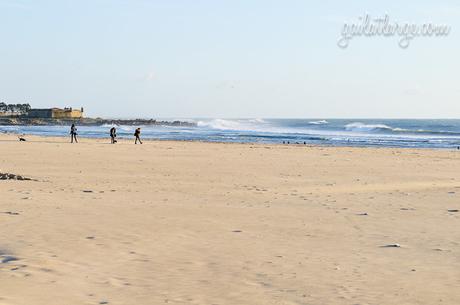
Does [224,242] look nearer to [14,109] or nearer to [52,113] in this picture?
[52,113]

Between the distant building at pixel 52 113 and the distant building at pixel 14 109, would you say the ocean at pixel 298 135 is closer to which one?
the distant building at pixel 52 113

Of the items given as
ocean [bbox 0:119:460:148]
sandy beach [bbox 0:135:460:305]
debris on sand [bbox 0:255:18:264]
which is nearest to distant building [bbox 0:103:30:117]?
ocean [bbox 0:119:460:148]

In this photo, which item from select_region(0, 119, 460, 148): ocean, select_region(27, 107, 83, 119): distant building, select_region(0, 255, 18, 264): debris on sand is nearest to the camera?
select_region(0, 255, 18, 264): debris on sand

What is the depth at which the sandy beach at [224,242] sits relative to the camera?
612 centimetres

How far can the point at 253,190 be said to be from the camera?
14.9 meters

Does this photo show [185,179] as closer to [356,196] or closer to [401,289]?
[356,196]

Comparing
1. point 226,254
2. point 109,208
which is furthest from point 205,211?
point 226,254

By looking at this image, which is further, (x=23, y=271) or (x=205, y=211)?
(x=205, y=211)

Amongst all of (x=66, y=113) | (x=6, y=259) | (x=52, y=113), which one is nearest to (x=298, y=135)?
(x=52, y=113)

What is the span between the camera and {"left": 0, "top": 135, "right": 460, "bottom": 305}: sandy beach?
612cm

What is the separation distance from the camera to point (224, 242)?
845cm

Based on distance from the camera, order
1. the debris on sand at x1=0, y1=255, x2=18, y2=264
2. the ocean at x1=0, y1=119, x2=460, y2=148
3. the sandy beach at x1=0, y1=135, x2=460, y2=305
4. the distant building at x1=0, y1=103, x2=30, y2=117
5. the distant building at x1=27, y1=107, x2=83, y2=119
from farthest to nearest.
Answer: the distant building at x1=0, y1=103, x2=30, y2=117
the distant building at x1=27, y1=107, x2=83, y2=119
the ocean at x1=0, y1=119, x2=460, y2=148
the debris on sand at x1=0, y1=255, x2=18, y2=264
the sandy beach at x1=0, y1=135, x2=460, y2=305

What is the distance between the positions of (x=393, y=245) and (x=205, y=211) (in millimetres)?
3854

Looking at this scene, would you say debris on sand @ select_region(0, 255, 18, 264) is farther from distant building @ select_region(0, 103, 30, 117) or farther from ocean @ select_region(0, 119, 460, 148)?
distant building @ select_region(0, 103, 30, 117)
